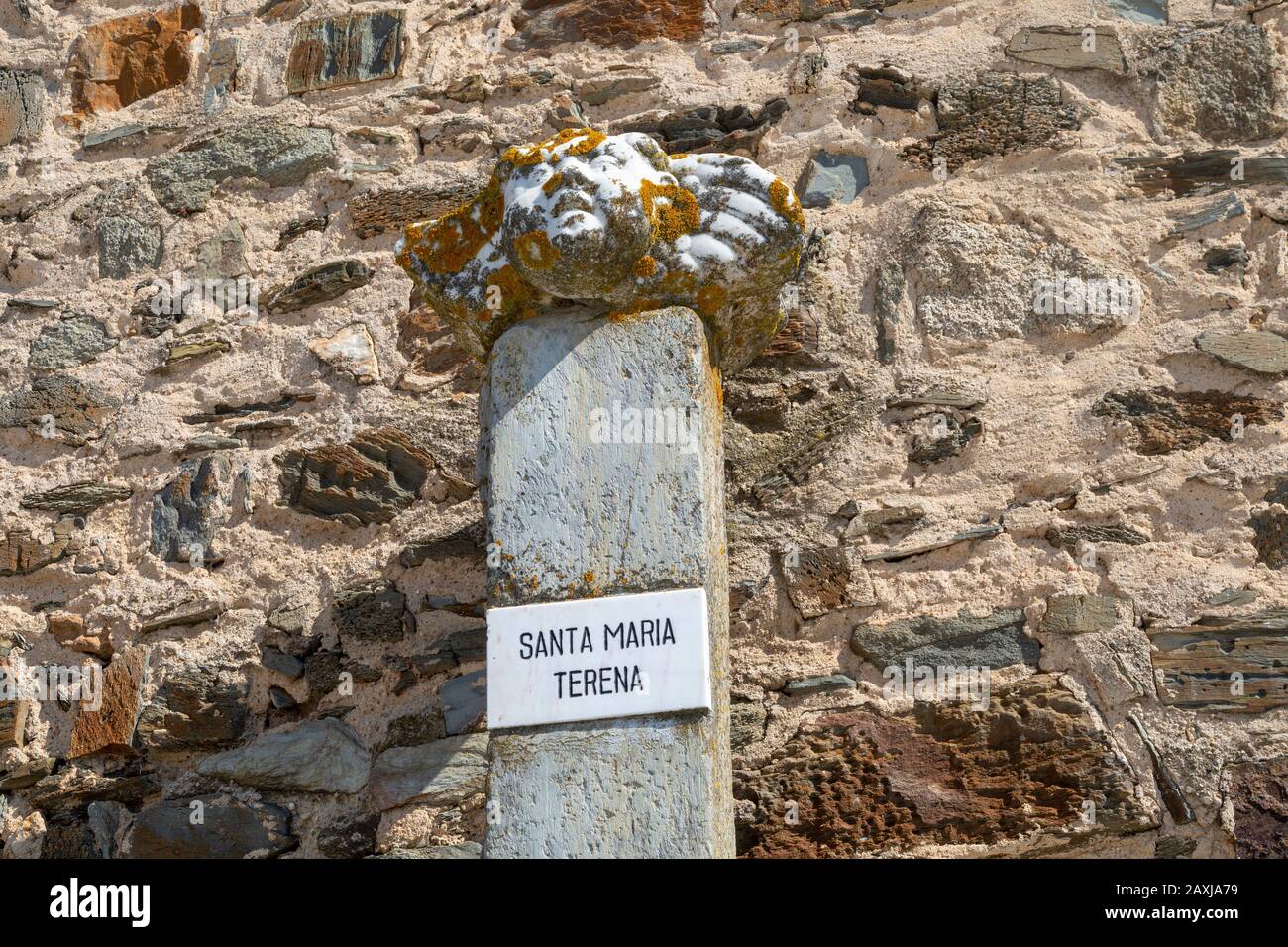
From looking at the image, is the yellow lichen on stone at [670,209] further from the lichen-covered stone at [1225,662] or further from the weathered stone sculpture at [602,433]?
the lichen-covered stone at [1225,662]

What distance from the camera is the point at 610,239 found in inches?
103

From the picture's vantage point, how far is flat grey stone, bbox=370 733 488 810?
2963 mm

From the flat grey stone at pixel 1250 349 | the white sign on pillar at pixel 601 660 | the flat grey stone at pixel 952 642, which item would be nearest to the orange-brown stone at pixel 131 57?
the white sign on pillar at pixel 601 660

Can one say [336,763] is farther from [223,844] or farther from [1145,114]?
[1145,114]

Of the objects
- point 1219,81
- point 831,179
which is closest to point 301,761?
point 831,179

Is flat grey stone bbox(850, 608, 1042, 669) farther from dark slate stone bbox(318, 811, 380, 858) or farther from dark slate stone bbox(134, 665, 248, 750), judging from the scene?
dark slate stone bbox(134, 665, 248, 750)

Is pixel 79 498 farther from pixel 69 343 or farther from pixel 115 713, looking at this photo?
pixel 115 713

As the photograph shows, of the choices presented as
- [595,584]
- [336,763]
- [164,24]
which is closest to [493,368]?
[595,584]

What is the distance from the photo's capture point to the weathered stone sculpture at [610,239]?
8.59 ft

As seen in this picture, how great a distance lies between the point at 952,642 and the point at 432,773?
103 centimetres

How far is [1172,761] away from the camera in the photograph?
2666mm

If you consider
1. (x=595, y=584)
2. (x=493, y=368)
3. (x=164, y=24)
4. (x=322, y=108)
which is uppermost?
(x=164, y=24)

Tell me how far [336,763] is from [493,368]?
907 mm

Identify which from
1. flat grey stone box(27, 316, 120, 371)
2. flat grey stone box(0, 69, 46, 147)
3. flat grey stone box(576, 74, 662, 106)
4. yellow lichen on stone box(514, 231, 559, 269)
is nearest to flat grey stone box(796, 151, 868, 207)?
flat grey stone box(576, 74, 662, 106)
